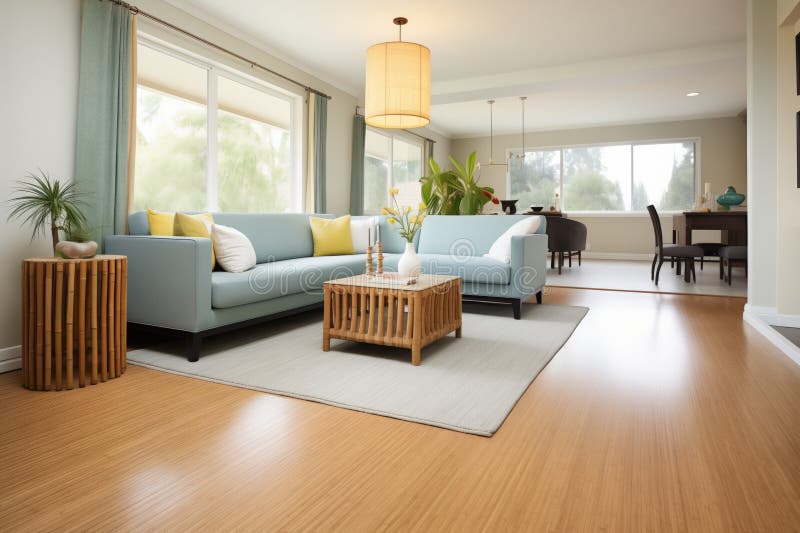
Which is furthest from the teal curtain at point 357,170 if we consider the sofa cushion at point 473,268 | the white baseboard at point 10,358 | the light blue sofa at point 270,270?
the white baseboard at point 10,358

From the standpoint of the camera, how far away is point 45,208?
259cm

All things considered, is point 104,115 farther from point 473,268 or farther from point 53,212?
point 473,268

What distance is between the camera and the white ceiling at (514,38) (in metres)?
4.04

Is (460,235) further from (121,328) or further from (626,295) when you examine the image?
(121,328)

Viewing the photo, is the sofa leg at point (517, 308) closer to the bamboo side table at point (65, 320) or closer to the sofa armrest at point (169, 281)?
the sofa armrest at point (169, 281)

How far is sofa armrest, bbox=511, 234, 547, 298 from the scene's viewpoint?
12.4 feet

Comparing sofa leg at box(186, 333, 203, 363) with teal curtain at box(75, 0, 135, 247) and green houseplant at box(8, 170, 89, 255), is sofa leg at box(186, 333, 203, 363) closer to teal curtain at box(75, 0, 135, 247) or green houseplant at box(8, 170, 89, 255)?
green houseplant at box(8, 170, 89, 255)

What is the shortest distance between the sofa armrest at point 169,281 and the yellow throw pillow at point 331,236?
71.3 inches

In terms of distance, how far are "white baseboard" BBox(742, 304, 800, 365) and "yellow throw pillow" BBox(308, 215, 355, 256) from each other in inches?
128

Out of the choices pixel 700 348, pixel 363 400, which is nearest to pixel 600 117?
pixel 700 348

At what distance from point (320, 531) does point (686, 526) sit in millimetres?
884

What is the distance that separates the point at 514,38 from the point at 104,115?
351 cm

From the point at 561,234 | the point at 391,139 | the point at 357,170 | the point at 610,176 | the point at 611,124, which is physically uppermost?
the point at 611,124

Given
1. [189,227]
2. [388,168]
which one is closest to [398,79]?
[189,227]
